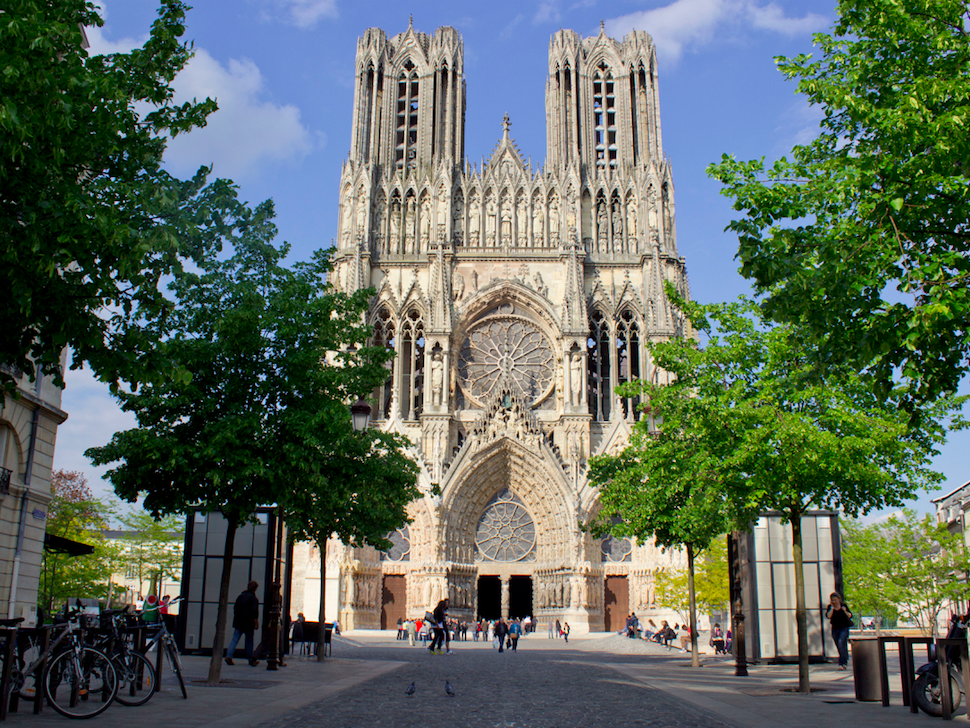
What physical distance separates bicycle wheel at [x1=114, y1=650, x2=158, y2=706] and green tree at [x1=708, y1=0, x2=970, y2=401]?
27.0ft

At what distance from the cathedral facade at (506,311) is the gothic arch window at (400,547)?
0.24ft

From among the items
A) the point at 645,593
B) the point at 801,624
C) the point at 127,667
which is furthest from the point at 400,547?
the point at 127,667

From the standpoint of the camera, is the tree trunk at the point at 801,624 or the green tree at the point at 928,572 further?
the green tree at the point at 928,572

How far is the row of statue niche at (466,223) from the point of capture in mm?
42219

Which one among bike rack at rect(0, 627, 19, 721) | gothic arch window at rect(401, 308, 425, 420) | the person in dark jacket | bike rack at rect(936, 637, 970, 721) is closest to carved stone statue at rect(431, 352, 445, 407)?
gothic arch window at rect(401, 308, 425, 420)

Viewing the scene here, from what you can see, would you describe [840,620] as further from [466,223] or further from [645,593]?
[466,223]

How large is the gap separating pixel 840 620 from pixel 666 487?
4.03 metres

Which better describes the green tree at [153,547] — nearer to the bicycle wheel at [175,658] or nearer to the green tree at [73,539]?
the green tree at [73,539]

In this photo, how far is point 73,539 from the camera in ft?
123

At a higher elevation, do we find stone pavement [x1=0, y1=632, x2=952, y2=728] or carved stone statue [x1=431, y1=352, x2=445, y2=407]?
carved stone statue [x1=431, y1=352, x2=445, y2=407]

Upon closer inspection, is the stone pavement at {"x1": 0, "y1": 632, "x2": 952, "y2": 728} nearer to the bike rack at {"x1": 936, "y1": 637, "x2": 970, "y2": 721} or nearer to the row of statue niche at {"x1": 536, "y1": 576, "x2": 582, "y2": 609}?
the bike rack at {"x1": 936, "y1": 637, "x2": 970, "y2": 721}

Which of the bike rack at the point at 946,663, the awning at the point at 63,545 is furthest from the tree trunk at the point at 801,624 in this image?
the awning at the point at 63,545

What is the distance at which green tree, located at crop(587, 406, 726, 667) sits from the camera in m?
15.9

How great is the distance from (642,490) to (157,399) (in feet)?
38.1
